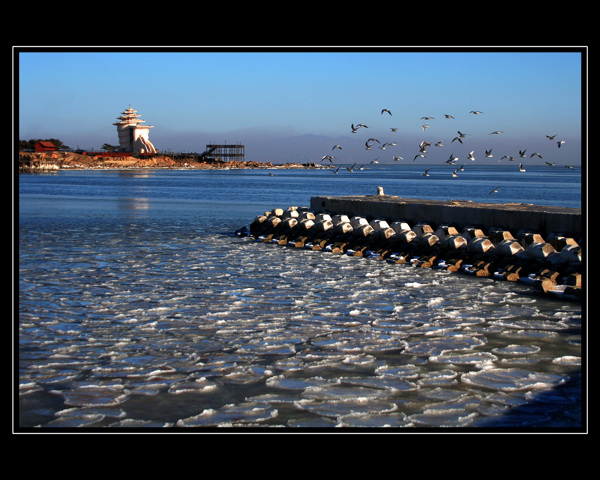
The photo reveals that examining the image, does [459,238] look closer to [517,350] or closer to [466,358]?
[517,350]

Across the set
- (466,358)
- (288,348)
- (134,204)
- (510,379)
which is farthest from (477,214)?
(134,204)

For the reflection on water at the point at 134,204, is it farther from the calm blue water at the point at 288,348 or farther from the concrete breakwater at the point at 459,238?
the calm blue water at the point at 288,348

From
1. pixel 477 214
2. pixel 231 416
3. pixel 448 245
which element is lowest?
pixel 231 416

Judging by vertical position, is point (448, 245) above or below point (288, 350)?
above

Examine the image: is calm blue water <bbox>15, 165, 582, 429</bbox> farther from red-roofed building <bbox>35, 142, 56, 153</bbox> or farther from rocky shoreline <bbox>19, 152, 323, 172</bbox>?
red-roofed building <bbox>35, 142, 56, 153</bbox>

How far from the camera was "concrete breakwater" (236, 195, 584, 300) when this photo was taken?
10.5m

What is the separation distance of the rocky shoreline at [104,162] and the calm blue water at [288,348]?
80141 millimetres

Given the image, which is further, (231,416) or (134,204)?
(134,204)

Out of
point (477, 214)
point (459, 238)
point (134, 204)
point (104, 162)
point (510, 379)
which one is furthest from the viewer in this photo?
point (104, 162)

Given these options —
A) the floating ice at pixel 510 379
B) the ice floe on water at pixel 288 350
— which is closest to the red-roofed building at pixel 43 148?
the ice floe on water at pixel 288 350

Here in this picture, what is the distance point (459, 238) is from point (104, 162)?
103 m

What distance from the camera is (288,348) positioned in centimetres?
678
